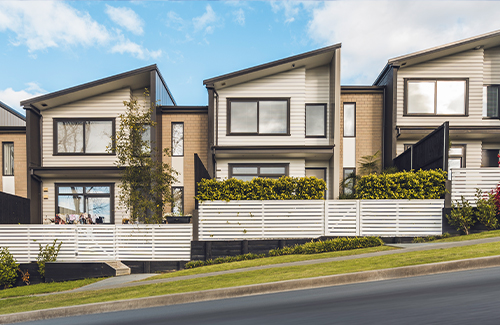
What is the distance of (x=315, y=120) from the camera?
18.2m

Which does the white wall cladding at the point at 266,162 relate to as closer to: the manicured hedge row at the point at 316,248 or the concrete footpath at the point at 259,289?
the manicured hedge row at the point at 316,248

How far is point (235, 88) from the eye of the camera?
18016 mm

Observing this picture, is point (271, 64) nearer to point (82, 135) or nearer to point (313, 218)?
point (313, 218)

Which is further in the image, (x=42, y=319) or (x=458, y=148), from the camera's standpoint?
(x=458, y=148)

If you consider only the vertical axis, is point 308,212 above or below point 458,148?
below

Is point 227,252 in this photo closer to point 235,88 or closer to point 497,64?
point 235,88

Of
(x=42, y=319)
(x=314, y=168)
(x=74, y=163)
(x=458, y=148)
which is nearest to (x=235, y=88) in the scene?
(x=314, y=168)

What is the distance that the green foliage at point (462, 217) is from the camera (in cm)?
1248

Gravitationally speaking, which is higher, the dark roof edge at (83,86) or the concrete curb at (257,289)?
the dark roof edge at (83,86)

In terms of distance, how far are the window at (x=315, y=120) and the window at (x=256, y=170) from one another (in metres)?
2.20

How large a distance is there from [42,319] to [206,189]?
693 cm

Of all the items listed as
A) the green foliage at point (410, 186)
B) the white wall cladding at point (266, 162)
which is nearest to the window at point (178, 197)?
the white wall cladding at point (266, 162)

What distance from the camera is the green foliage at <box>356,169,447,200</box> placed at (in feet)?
42.8

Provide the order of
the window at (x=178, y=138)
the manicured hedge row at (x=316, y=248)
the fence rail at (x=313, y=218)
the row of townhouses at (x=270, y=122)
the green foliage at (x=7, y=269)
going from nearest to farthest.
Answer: the manicured hedge row at (x=316, y=248), the green foliage at (x=7, y=269), the fence rail at (x=313, y=218), the row of townhouses at (x=270, y=122), the window at (x=178, y=138)
